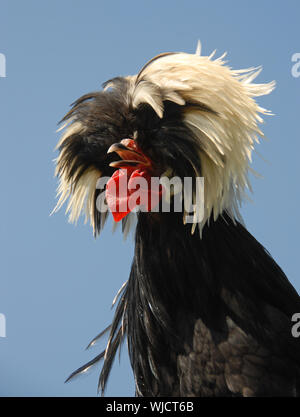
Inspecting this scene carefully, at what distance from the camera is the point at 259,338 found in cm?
419

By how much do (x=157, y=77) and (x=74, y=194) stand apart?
3.38ft

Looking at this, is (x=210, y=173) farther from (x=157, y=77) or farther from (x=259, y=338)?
(x=259, y=338)

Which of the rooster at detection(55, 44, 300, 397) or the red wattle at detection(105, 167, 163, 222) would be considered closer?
the rooster at detection(55, 44, 300, 397)
